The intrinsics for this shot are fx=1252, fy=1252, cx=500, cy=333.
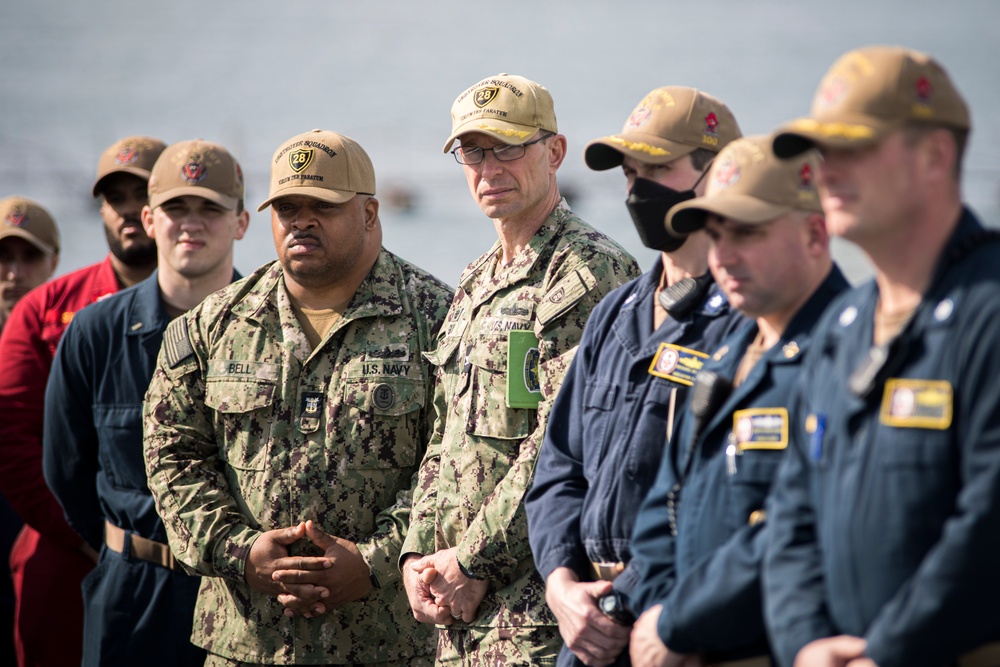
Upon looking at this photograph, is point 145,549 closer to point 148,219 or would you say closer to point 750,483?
point 148,219

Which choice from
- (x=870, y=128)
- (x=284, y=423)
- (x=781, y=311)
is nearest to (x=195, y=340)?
(x=284, y=423)

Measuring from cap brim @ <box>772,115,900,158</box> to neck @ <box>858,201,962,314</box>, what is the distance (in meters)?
0.16

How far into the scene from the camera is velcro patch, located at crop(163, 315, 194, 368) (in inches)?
165

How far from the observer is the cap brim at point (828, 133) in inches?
82.2

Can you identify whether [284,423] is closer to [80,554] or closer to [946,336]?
[80,554]

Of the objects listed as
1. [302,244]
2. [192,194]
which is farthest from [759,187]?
[192,194]

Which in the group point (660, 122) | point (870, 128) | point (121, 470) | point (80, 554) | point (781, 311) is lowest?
point (80, 554)

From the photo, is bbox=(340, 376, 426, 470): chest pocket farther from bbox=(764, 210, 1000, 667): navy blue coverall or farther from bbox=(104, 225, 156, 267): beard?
bbox=(764, 210, 1000, 667): navy blue coverall

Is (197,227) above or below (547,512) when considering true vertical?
above

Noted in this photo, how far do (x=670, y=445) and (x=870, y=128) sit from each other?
853 mm

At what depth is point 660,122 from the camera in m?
3.02

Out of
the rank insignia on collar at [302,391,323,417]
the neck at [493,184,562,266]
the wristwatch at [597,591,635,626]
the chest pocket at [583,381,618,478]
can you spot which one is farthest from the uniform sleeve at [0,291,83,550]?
the wristwatch at [597,591,635,626]

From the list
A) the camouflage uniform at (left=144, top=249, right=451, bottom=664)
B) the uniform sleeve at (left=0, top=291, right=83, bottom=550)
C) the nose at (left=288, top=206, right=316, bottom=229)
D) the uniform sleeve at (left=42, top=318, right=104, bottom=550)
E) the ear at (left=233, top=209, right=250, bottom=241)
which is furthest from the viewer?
the uniform sleeve at (left=0, top=291, right=83, bottom=550)

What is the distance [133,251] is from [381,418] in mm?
1754
